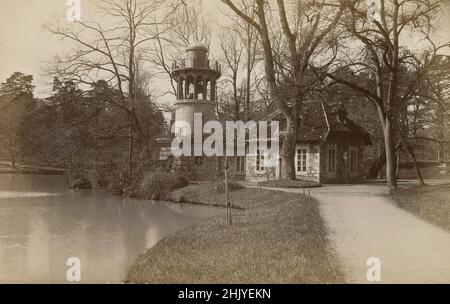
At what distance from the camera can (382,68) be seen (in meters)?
22.9

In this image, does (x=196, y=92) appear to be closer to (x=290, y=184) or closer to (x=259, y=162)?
(x=259, y=162)

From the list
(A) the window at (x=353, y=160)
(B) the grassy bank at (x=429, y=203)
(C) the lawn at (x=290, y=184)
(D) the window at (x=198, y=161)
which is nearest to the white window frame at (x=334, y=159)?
(A) the window at (x=353, y=160)

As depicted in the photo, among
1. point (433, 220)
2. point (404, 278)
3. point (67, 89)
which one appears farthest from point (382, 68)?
point (67, 89)

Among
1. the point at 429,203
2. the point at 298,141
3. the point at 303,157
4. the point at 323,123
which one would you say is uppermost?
the point at 323,123

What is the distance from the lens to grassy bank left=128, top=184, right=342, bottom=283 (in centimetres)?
Result: 820

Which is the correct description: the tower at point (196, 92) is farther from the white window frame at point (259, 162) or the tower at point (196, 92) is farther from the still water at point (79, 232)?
the still water at point (79, 232)

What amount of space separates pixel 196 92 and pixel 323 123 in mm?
8812

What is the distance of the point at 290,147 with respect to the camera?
24719mm

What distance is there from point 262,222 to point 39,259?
640 centimetres

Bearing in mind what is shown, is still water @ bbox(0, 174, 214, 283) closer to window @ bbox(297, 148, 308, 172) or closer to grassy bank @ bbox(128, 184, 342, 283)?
grassy bank @ bbox(128, 184, 342, 283)

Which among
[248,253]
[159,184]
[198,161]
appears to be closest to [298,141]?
[198,161]

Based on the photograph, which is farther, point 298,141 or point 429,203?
point 298,141

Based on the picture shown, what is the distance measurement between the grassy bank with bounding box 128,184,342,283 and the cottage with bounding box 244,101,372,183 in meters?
12.8

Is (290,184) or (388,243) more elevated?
(290,184)
